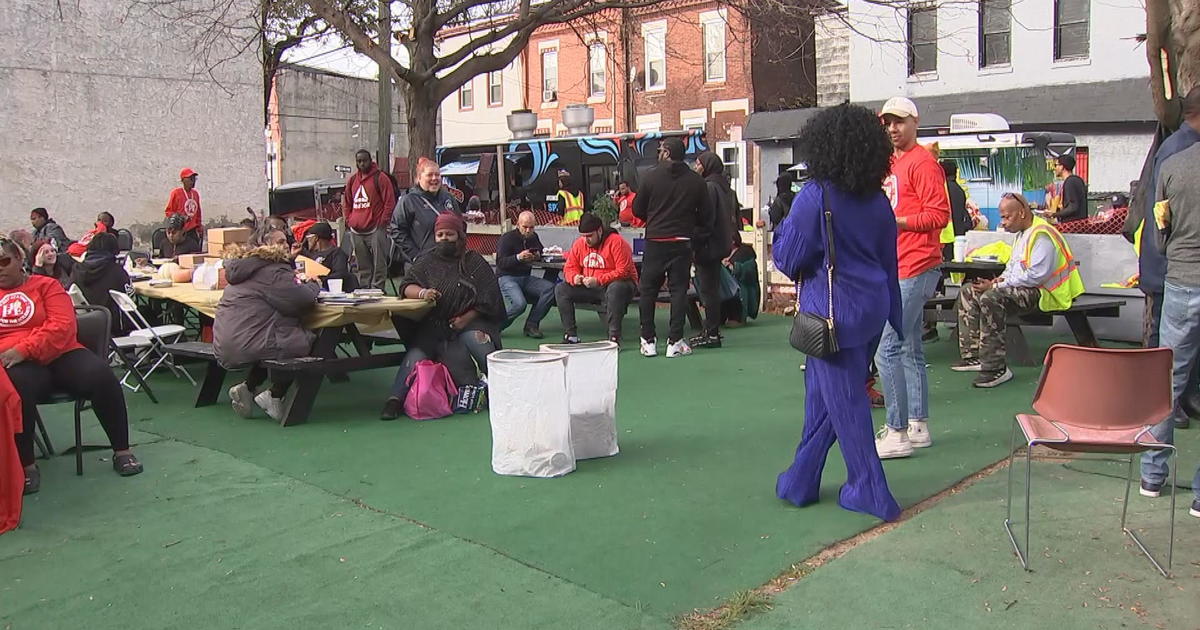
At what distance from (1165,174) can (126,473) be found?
538 cm

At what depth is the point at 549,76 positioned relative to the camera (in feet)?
120

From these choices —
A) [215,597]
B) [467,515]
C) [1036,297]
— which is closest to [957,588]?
[467,515]

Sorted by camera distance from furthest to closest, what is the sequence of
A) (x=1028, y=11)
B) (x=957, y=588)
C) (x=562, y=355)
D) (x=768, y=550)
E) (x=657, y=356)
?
(x=1028, y=11) → (x=657, y=356) → (x=562, y=355) → (x=768, y=550) → (x=957, y=588)

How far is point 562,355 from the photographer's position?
18.5 feet

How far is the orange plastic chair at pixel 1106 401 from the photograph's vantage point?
13.8 ft

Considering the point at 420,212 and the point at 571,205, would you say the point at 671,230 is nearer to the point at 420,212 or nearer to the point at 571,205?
the point at 420,212

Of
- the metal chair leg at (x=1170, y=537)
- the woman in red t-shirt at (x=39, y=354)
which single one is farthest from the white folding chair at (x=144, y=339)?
the metal chair leg at (x=1170, y=537)

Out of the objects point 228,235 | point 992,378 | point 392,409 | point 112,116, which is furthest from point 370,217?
point 112,116

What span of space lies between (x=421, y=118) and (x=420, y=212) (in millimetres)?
6629

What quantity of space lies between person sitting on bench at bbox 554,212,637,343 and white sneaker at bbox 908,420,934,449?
414cm

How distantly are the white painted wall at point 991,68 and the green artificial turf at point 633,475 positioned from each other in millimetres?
16831

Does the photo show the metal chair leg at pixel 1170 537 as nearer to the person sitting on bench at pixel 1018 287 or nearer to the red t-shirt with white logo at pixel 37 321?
the person sitting on bench at pixel 1018 287

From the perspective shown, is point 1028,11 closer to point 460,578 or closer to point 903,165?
point 903,165

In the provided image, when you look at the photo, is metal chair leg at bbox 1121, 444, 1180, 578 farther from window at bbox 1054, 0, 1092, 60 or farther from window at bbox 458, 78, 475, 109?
window at bbox 458, 78, 475, 109
